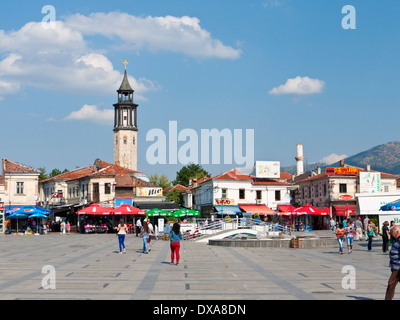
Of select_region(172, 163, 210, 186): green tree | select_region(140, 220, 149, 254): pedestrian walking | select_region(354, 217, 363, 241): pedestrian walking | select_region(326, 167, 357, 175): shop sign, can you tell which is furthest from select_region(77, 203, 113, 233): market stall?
select_region(172, 163, 210, 186): green tree

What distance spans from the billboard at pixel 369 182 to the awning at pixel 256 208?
11.4m

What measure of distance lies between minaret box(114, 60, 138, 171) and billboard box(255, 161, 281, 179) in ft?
161

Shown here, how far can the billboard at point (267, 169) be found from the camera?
239 ft

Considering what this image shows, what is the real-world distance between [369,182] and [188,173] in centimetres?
5932

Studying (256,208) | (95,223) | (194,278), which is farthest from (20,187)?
(194,278)

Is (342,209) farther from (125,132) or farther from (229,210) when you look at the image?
(125,132)

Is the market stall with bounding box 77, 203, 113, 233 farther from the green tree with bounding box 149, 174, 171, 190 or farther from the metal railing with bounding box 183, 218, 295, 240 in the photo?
the green tree with bounding box 149, 174, 171, 190

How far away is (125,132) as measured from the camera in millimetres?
118062

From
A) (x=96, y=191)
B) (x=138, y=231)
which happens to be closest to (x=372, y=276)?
(x=138, y=231)

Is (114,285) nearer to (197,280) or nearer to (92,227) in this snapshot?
(197,280)

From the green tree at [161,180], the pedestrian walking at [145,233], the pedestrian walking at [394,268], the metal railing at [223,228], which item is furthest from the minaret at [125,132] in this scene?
the pedestrian walking at [394,268]

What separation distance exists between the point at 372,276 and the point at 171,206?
1845 inches

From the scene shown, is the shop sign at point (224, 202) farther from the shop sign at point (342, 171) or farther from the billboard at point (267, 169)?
the shop sign at point (342, 171)
